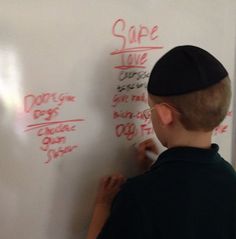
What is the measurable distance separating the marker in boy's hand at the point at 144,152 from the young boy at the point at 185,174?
19cm

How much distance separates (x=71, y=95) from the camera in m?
0.79

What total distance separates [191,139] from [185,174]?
0.07 m

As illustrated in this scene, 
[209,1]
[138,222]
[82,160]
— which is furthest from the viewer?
[209,1]

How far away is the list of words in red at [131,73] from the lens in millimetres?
831

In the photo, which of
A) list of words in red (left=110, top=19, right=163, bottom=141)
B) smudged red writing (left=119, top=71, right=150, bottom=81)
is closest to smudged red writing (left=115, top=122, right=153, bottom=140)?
list of words in red (left=110, top=19, right=163, bottom=141)

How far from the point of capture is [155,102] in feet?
2.41

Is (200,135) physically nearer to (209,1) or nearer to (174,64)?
(174,64)

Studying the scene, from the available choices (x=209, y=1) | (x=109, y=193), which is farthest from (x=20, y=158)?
(x=209, y=1)

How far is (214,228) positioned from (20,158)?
39 cm

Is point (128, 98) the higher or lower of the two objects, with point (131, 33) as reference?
lower

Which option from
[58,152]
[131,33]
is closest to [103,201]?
[58,152]

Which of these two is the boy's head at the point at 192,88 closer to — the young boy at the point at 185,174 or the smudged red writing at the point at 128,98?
the young boy at the point at 185,174

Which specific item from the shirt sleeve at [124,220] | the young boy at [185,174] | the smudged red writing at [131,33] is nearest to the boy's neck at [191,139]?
the young boy at [185,174]

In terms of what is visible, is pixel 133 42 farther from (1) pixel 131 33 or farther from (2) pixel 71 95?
(2) pixel 71 95
